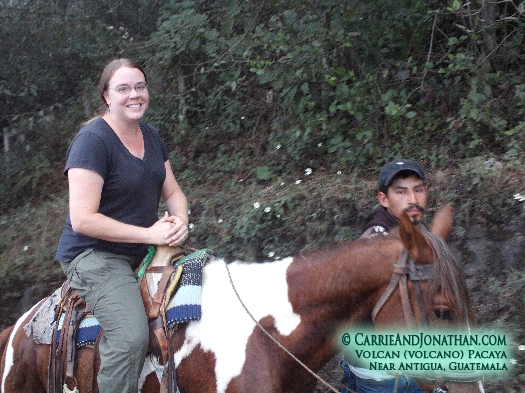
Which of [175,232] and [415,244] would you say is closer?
[415,244]

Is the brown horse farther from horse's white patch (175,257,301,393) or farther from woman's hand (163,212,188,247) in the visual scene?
woman's hand (163,212,188,247)

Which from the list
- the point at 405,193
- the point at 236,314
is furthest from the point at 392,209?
the point at 236,314

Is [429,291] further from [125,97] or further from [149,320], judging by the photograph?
[125,97]

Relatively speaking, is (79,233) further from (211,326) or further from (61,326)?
(211,326)

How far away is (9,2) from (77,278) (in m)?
9.22

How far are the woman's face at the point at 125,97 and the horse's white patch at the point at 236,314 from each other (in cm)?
100

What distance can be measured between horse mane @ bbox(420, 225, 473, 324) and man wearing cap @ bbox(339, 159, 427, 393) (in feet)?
Answer: 2.46

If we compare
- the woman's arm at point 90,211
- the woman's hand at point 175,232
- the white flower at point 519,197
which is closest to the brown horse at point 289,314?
the woman's hand at point 175,232

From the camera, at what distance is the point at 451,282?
8.18 feet

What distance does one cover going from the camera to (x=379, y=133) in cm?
720

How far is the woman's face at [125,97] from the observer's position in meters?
3.12

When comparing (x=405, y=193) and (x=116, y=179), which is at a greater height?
(x=116, y=179)

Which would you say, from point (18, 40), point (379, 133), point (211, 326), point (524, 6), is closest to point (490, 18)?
point (524, 6)

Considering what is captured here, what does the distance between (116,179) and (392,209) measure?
165 centimetres
